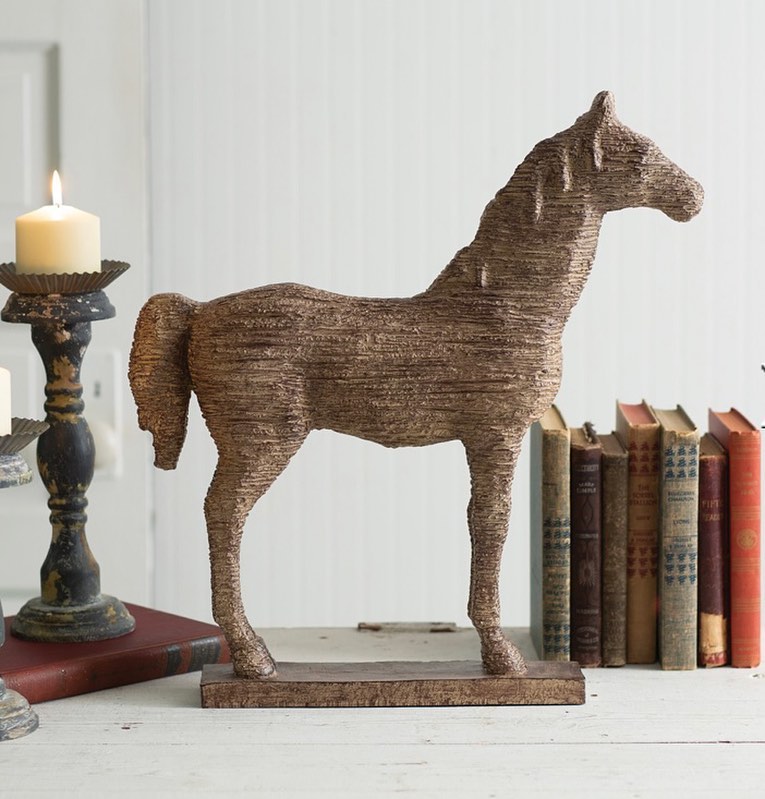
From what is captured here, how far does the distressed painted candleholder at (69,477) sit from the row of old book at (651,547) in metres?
0.38

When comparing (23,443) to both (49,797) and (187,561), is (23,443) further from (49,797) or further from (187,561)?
(187,561)

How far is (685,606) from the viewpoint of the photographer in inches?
44.9

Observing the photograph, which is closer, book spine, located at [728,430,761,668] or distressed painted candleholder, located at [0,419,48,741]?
distressed painted candleholder, located at [0,419,48,741]

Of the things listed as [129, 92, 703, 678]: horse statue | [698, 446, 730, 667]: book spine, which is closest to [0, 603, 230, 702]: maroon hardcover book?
[129, 92, 703, 678]: horse statue

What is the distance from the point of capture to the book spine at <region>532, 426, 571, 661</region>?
1.13 m

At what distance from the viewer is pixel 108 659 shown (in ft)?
3.61

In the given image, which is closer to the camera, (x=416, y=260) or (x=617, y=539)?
(x=617, y=539)

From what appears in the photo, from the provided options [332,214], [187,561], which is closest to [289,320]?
[332,214]

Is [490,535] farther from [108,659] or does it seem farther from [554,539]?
[108,659]

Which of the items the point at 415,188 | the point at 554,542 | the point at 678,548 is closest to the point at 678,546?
the point at 678,548

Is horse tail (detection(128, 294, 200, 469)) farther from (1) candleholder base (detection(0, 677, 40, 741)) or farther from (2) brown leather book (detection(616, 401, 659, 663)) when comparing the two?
(2) brown leather book (detection(616, 401, 659, 663))

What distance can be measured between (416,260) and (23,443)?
46.5 inches

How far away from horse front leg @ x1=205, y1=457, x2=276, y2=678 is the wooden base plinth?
0.02 m

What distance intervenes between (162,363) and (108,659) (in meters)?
0.26
